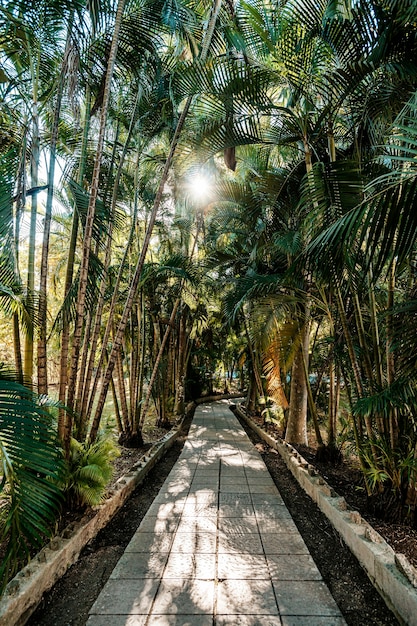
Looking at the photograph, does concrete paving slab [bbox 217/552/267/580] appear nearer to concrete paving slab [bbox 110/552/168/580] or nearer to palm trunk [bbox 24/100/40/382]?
concrete paving slab [bbox 110/552/168/580]

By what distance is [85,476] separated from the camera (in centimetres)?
265

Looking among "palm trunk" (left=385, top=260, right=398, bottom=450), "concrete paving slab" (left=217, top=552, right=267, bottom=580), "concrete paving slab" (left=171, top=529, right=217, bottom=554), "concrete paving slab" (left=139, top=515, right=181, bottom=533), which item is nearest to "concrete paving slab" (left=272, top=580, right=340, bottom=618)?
"concrete paving slab" (left=217, top=552, right=267, bottom=580)

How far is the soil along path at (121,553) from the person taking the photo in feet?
6.14

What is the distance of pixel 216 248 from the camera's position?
9742mm

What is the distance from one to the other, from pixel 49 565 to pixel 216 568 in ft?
3.68

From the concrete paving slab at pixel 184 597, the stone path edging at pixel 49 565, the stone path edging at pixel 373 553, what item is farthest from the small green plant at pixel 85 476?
the stone path edging at pixel 373 553

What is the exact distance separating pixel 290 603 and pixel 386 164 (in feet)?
13.4

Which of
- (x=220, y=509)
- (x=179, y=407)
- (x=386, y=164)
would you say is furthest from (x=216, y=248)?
(x=220, y=509)

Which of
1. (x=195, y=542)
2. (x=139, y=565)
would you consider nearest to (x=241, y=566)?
(x=195, y=542)

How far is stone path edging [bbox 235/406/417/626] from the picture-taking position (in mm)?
1820

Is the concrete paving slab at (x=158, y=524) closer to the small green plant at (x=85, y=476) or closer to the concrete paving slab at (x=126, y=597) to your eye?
the small green plant at (x=85, y=476)

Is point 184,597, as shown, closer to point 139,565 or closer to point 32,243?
point 139,565

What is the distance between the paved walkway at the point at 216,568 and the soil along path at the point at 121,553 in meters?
0.07

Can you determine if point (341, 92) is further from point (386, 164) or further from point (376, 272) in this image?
point (376, 272)
